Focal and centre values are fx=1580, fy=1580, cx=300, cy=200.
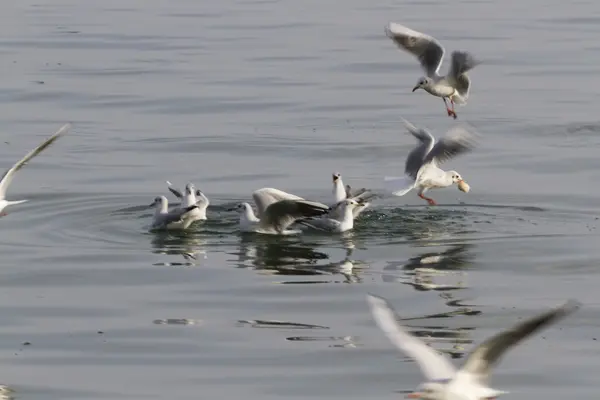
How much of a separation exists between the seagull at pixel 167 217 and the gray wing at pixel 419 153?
8.91 feet

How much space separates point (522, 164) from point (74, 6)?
22.8 meters

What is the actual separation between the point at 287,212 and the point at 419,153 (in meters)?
2.28

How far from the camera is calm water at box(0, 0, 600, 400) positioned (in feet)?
36.8

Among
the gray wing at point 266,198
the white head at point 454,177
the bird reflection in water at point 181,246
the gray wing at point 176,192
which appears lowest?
the bird reflection in water at point 181,246

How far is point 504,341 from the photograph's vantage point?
796cm

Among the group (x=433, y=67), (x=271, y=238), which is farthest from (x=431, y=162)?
(x=433, y=67)

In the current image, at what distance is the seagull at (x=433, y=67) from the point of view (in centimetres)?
2064

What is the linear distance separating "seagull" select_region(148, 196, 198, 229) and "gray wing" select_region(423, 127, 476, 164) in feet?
9.85

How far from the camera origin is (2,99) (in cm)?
2509

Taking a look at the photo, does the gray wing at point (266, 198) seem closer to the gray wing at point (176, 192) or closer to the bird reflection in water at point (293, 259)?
Answer: the bird reflection in water at point (293, 259)

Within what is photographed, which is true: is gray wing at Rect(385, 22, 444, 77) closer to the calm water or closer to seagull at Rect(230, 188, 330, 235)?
the calm water

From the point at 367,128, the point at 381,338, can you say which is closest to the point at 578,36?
the point at 367,128

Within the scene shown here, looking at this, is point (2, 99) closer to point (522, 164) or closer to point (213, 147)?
point (213, 147)

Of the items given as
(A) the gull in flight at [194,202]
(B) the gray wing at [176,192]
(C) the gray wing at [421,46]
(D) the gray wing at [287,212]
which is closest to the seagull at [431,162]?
(D) the gray wing at [287,212]
